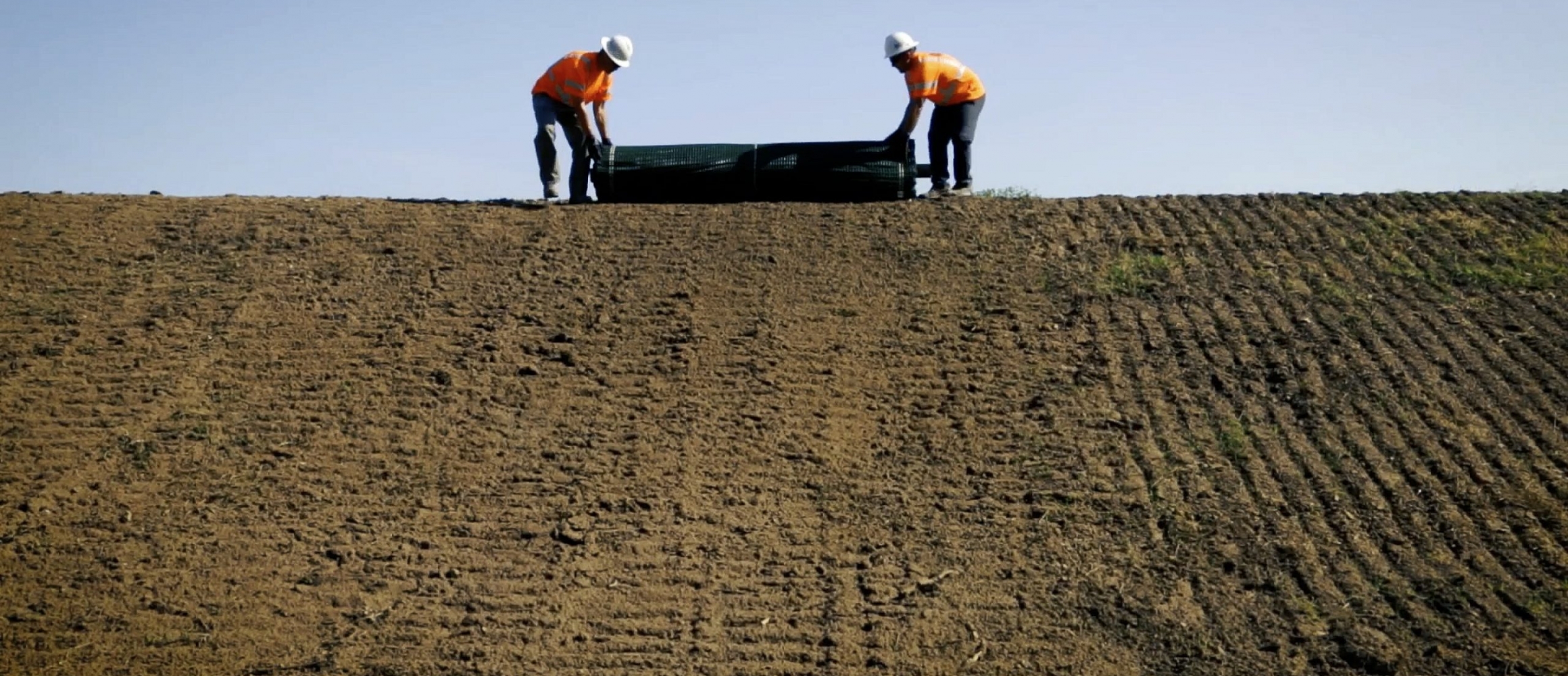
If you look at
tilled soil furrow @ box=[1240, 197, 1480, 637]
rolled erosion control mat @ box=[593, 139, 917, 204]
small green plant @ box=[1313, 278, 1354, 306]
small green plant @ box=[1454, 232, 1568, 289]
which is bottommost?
tilled soil furrow @ box=[1240, 197, 1480, 637]

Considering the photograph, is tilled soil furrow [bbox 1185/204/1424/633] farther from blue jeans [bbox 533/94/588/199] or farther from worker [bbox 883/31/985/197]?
blue jeans [bbox 533/94/588/199]

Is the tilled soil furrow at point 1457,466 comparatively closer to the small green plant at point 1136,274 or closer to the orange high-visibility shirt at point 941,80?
the small green plant at point 1136,274

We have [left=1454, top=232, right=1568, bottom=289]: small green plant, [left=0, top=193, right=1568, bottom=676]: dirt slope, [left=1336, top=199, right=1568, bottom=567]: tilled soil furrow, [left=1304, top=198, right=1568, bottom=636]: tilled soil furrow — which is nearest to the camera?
[left=0, top=193, right=1568, bottom=676]: dirt slope

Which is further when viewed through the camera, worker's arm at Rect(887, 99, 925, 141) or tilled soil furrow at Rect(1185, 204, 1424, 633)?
A: worker's arm at Rect(887, 99, 925, 141)

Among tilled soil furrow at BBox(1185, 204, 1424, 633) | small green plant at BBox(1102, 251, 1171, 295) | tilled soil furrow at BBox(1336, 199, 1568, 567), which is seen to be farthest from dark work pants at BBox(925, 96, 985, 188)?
tilled soil furrow at BBox(1336, 199, 1568, 567)

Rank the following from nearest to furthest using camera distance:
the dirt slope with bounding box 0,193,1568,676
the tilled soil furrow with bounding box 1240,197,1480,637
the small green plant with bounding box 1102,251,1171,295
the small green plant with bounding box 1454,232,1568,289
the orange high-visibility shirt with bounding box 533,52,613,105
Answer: the dirt slope with bounding box 0,193,1568,676 → the tilled soil furrow with bounding box 1240,197,1480,637 → the small green plant with bounding box 1102,251,1171,295 → the small green plant with bounding box 1454,232,1568,289 → the orange high-visibility shirt with bounding box 533,52,613,105

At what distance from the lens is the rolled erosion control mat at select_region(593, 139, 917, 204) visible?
13.9 metres

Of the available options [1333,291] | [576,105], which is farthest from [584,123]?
[1333,291]

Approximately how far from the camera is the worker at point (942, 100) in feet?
44.5

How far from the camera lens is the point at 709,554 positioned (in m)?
9.16

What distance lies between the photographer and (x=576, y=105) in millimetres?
13648

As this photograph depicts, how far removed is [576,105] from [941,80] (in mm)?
3177

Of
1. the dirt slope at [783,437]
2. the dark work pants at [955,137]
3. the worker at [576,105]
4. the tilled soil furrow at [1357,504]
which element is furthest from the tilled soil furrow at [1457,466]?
the worker at [576,105]

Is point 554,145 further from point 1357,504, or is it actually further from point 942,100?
point 1357,504
